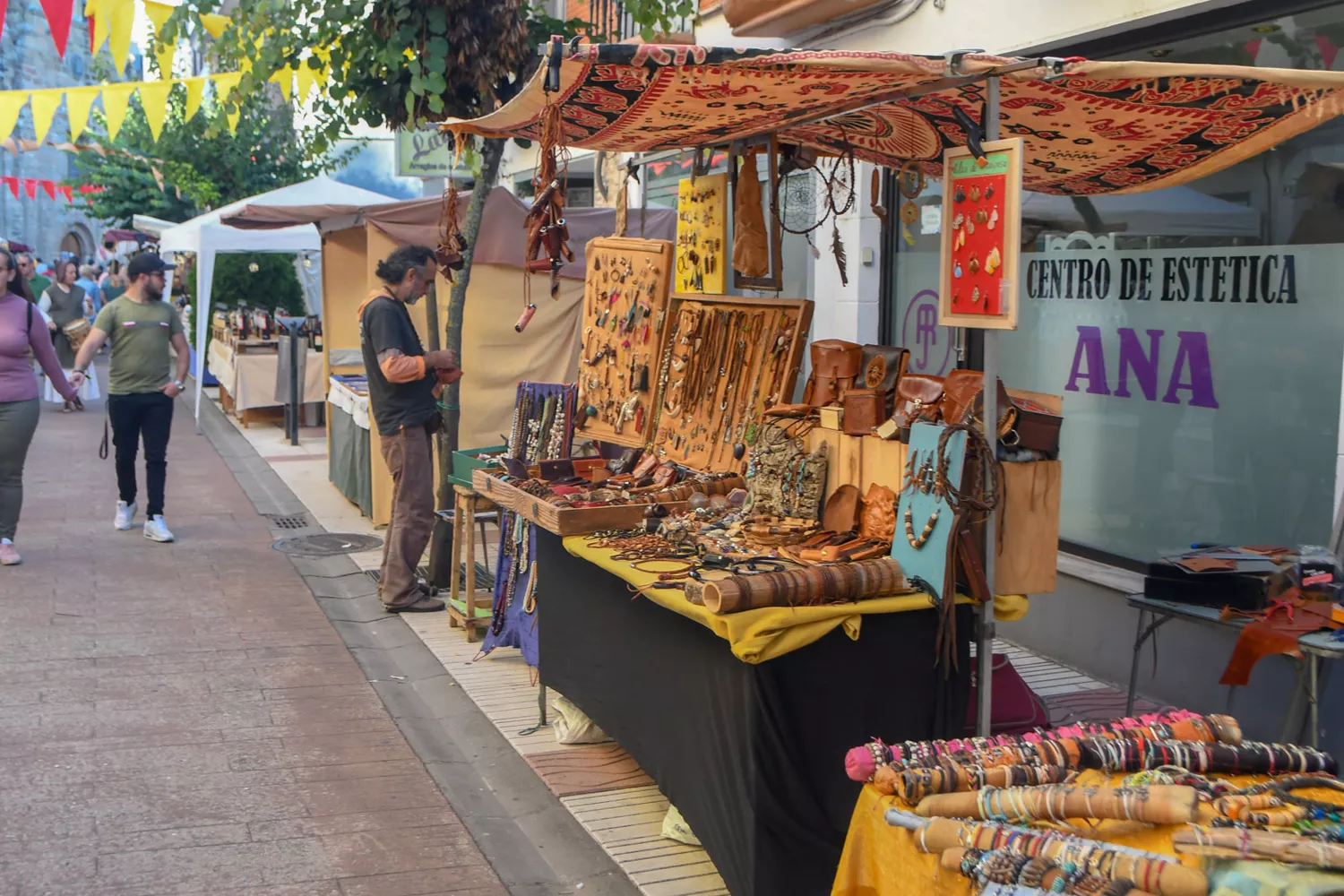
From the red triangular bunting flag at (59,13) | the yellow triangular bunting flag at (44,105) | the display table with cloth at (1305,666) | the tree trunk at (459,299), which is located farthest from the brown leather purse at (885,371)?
the yellow triangular bunting flag at (44,105)

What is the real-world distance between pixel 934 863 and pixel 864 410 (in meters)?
2.15

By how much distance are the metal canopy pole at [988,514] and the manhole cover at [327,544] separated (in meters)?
6.05

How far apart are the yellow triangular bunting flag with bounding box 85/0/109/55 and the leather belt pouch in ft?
19.3

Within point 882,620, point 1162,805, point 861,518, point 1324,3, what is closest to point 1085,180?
point 1324,3

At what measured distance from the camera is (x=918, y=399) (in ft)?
14.5

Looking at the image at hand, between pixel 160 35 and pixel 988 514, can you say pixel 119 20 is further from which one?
pixel 988 514

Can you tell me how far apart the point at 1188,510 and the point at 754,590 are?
10.7 ft

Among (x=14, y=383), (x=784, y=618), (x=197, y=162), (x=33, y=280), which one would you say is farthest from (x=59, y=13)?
(x=33, y=280)

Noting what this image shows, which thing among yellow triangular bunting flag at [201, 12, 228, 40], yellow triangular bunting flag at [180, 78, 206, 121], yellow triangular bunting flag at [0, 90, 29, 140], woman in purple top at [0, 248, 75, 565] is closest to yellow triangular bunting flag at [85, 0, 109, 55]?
yellow triangular bunting flag at [201, 12, 228, 40]

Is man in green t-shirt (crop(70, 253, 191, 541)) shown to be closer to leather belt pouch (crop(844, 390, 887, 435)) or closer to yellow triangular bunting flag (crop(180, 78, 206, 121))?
yellow triangular bunting flag (crop(180, 78, 206, 121))

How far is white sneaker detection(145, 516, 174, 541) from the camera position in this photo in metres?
9.38

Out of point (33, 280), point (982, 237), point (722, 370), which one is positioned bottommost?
point (722, 370)

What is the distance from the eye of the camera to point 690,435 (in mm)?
5637

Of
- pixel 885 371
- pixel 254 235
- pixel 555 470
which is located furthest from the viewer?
pixel 254 235
